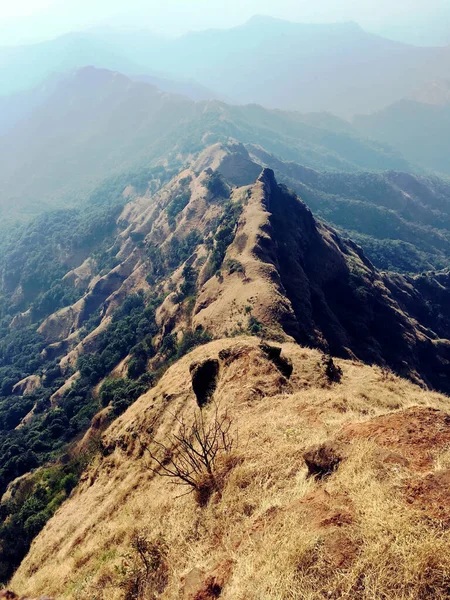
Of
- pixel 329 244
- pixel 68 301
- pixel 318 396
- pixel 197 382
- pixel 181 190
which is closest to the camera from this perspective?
pixel 318 396

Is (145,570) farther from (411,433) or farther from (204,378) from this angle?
(204,378)

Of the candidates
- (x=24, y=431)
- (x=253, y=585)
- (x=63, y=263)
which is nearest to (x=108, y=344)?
(x=24, y=431)

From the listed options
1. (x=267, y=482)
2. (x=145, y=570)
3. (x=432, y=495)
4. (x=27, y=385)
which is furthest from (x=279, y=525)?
(x=27, y=385)

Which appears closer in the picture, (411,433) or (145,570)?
(145,570)

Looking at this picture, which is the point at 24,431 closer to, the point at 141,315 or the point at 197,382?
the point at 141,315

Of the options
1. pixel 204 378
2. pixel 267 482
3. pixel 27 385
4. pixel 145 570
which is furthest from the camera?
pixel 27 385

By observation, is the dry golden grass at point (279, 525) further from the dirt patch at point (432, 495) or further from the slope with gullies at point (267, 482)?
the dirt patch at point (432, 495)

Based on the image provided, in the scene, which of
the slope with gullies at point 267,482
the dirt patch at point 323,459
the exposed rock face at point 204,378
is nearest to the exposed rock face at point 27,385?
the slope with gullies at point 267,482

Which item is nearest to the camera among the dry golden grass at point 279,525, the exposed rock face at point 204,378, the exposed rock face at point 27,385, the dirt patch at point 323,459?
the dry golden grass at point 279,525
